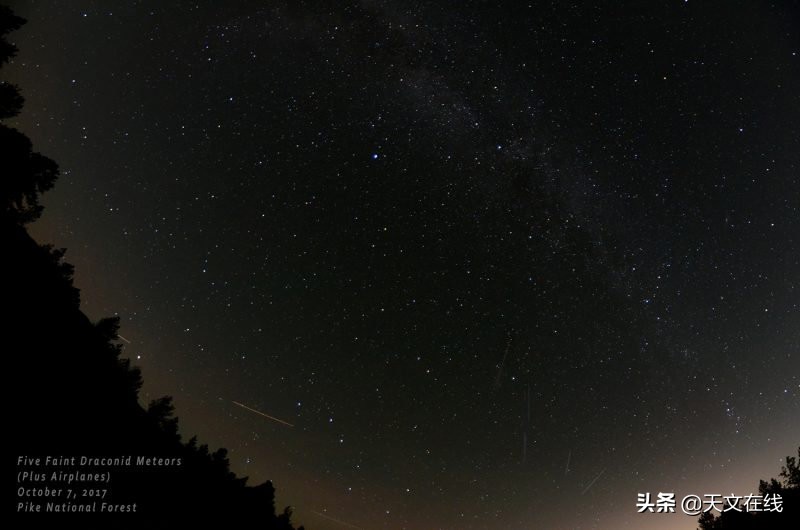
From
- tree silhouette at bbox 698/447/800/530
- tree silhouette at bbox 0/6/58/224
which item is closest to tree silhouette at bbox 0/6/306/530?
tree silhouette at bbox 0/6/58/224

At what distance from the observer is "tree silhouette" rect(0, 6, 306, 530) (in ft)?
23.8

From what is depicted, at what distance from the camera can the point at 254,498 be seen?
17.0 metres

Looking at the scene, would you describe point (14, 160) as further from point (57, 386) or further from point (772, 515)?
point (772, 515)

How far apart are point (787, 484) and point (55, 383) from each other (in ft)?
101

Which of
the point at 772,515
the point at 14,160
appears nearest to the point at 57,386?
the point at 14,160

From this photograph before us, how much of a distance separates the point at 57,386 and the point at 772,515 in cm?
2668

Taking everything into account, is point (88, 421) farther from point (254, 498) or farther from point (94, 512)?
point (254, 498)

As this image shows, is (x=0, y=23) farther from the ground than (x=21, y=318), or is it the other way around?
(x=0, y=23)

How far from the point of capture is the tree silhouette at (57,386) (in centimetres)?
727

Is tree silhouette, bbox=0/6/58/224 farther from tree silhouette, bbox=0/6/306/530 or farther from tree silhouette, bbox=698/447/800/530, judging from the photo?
tree silhouette, bbox=698/447/800/530

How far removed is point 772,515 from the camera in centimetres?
1758

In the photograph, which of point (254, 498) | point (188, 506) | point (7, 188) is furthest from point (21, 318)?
point (254, 498)

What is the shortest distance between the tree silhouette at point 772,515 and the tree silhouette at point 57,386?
22.0m

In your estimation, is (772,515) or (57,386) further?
(772,515)
